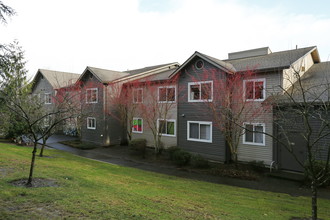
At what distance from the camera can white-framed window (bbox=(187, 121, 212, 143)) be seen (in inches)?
659

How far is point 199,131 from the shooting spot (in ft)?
56.7

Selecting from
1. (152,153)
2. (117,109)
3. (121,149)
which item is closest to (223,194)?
(152,153)

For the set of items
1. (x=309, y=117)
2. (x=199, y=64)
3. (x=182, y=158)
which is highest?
(x=199, y=64)

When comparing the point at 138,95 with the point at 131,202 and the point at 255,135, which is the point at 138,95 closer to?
the point at 255,135

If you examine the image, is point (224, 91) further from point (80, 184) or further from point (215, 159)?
point (80, 184)

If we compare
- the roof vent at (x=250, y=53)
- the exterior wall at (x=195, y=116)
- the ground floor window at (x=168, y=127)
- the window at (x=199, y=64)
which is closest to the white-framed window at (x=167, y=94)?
the exterior wall at (x=195, y=116)

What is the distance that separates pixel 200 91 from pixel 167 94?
3.13 m

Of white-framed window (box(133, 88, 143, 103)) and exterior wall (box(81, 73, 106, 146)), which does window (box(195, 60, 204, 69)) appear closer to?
white-framed window (box(133, 88, 143, 103))

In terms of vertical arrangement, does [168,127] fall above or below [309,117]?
below

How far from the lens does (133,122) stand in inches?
891

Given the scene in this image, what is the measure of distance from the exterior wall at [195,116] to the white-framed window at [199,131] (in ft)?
0.78

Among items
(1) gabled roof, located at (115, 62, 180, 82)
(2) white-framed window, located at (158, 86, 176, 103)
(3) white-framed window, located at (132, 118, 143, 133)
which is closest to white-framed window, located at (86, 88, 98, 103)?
(1) gabled roof, located at (115, 62, 180, 82)

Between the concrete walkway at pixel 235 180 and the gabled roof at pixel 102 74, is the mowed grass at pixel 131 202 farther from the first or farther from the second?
the gabled roof at pixel 102 74

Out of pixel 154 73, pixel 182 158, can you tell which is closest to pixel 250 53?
pixel 154 73
